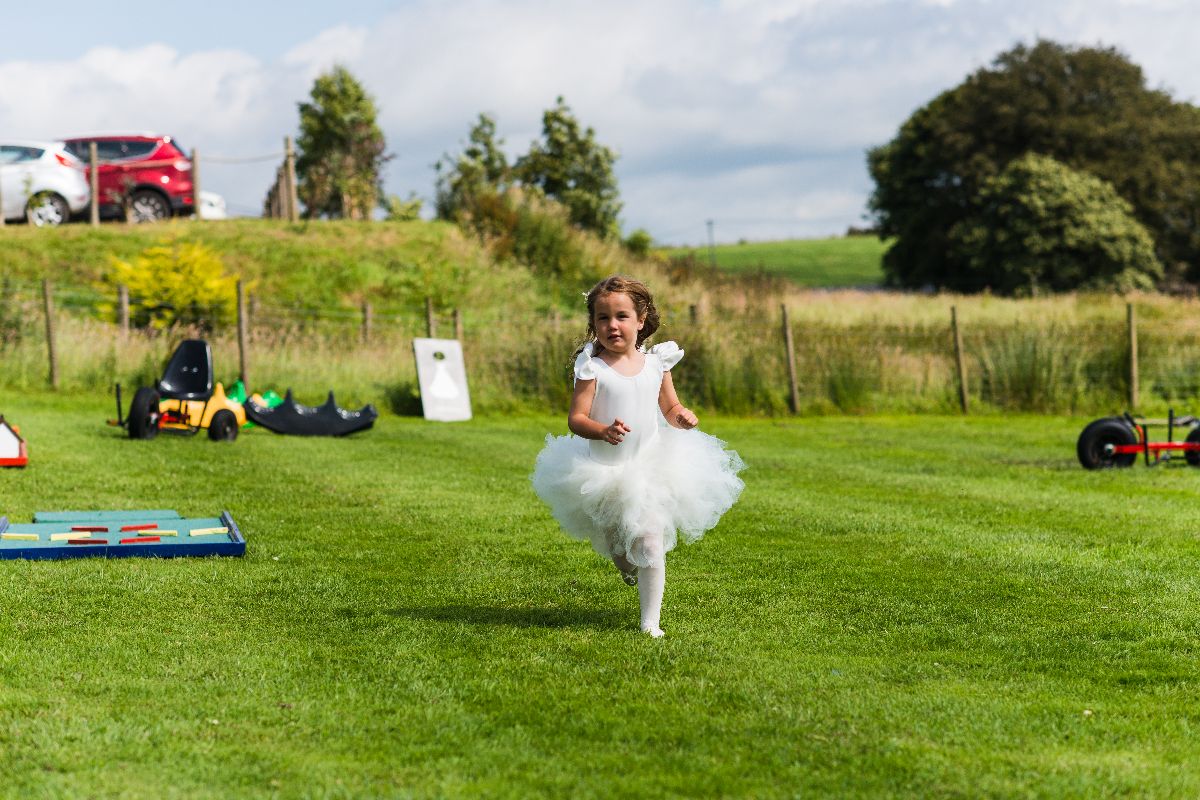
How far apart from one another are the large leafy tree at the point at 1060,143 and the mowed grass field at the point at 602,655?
1611 inches

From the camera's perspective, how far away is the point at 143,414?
1612 cm

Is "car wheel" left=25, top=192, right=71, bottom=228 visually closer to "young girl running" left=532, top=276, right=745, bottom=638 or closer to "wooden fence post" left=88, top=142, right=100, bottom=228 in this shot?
"wooden fence post" left=88, top=142, right=100, bottom=228

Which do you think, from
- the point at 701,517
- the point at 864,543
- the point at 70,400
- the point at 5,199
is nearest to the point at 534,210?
the point at 5,199

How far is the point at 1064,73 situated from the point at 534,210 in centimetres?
2323

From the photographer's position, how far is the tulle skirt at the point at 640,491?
6.25m

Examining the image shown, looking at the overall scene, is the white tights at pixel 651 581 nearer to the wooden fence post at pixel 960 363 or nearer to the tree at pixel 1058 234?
the wooden fence post at pixel 960 363

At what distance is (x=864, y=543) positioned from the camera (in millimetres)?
9062

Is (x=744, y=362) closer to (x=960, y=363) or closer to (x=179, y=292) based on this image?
(x=960, y=363)

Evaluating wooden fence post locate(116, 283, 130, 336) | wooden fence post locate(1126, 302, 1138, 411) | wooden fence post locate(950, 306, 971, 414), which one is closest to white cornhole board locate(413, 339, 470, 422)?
wooden fence post locate(116, 283, 130, 336)

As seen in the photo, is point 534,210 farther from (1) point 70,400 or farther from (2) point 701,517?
(2) point 701,517

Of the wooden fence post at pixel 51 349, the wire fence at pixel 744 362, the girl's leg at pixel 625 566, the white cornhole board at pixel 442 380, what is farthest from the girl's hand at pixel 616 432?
Result: the wooden fence post at pixel 51 349

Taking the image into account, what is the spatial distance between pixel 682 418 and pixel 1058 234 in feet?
138

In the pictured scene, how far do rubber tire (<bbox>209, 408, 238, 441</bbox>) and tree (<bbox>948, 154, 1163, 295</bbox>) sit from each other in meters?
34.5

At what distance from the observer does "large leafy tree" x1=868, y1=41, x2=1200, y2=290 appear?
49625 mm
